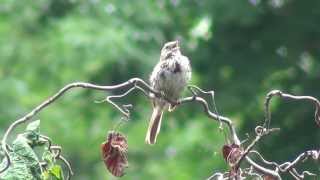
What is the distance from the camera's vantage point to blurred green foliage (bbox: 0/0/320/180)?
1359 cm

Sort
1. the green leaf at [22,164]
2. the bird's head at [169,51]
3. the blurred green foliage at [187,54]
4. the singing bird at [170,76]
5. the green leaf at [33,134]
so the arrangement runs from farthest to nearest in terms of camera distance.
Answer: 1. the blurred green foliage at [187,54]
2. the bird's head at [169,51]
3. the singing bird at [170,76]
4. the green leaf at [33,134]
5. the green leaf at [22,164]

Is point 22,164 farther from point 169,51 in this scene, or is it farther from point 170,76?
point 169,51

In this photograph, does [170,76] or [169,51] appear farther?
[169,51]

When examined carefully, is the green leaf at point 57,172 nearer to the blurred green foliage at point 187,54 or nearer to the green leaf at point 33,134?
the green leaf at point 33,134

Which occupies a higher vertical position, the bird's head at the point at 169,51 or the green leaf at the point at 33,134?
the bird's head at the point at 169,51

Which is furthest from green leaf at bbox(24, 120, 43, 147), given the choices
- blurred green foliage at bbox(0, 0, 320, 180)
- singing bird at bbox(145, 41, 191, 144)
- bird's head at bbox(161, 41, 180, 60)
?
blurred green foliage at bbox(0, 0, 320, 180)

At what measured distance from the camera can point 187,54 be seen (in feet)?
45.5

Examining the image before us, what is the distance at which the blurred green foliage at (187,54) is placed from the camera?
13.6 meters

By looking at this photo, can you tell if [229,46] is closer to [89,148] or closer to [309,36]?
[309,36]

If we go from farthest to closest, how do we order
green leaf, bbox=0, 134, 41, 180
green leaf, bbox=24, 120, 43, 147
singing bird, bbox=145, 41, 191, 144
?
singing bird, bbox=145, 41, 191, 144, green leaf, bbox=24, 120, 43, 147, green leaf, bbox=0, 134, 41, 180

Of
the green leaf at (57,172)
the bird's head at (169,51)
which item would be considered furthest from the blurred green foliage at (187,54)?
the green leaf at (57,172)

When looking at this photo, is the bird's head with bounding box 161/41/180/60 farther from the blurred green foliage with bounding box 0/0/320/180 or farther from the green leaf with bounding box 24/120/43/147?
the blurred green foliage with bounding box 0/0/320/180

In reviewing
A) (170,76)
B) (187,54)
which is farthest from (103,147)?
(187,54)

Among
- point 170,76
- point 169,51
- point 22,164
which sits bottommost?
point 22,164
